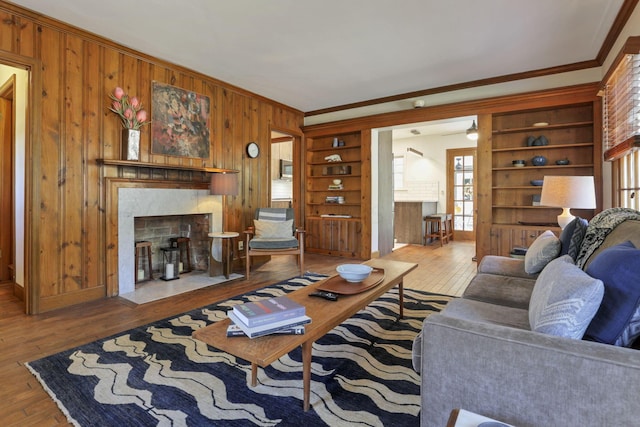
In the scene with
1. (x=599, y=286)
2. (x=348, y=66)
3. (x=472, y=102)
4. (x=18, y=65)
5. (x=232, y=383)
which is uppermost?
(x=348, y=66)

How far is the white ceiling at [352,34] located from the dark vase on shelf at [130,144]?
92cm

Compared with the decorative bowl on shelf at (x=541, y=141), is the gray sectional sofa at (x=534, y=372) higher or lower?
lower

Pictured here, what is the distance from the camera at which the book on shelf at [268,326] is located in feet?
4.59

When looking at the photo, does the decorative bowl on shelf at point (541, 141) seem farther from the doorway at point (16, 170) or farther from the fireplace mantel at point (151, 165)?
the doorway at point (16, 170)

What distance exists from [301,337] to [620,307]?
45.1 inches

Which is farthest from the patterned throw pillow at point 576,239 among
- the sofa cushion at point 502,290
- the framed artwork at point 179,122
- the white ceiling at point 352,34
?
the framed artwork at point 179,122

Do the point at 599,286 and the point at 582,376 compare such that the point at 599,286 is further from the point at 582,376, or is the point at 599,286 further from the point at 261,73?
the point at 261,73

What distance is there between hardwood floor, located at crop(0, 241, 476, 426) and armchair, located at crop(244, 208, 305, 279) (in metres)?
0.34

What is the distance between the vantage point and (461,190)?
7852mm

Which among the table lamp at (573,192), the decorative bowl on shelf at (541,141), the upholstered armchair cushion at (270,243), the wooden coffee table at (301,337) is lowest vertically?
the wooden coffee table at (301,337)

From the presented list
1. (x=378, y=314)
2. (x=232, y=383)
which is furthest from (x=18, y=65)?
(x=378, y=314)

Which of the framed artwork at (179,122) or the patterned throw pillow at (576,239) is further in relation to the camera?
the framed artwork at (179,122)

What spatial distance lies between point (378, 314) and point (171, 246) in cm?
282

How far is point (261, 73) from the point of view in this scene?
4.12 meters
